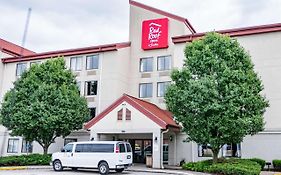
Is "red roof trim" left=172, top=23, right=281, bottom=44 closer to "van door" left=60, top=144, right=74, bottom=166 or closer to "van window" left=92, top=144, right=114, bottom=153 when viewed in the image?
"van window" left=92, top=144, right=114, bottom=153

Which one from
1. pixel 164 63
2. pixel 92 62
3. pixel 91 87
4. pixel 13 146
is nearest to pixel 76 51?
pixel 92 62

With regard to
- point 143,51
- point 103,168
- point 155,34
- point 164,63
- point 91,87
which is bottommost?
point 103,168

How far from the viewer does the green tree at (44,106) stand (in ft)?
88.1

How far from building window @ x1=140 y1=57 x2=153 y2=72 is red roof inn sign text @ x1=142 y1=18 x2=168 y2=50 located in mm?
1237

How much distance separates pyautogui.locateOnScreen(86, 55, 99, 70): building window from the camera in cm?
3309

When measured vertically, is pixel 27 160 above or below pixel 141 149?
below

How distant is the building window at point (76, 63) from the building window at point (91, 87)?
2.19 metres

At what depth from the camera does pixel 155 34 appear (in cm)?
3241

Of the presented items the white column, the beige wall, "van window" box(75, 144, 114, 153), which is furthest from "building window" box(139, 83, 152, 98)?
"van window" box(75, 144, 114, 153)

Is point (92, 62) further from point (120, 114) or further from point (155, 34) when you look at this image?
point (120, 114)

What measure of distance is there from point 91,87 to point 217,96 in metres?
15.8

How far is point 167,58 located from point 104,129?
10381mm

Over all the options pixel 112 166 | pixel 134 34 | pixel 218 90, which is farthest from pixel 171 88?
pixel 134 34

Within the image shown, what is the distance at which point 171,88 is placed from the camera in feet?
73.6
